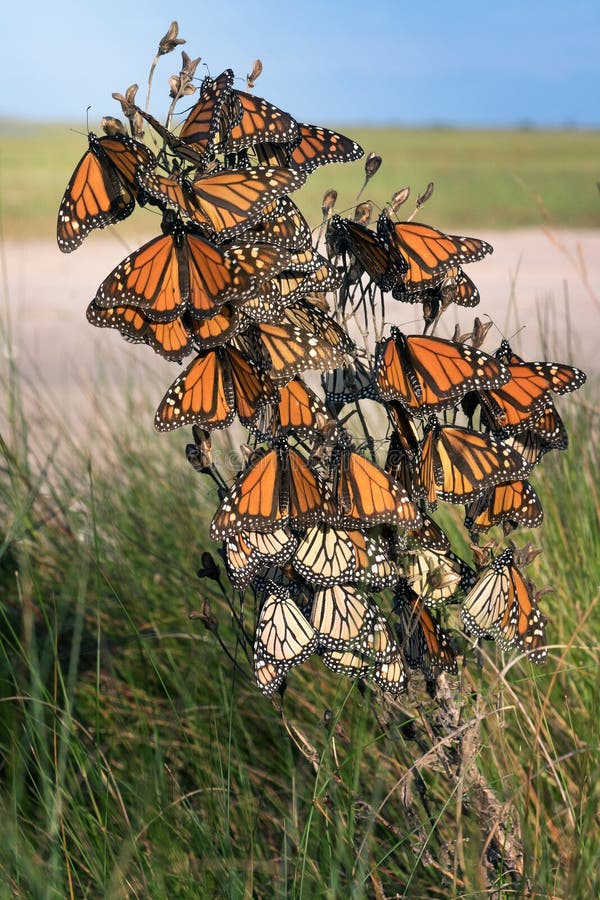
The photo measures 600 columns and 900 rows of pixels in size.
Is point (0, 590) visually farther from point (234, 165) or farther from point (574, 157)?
point (574, 157)

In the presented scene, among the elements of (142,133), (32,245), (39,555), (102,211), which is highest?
(32,245)

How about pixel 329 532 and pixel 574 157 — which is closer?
pixel 329 532

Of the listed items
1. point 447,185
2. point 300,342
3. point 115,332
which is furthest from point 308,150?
point 447,185

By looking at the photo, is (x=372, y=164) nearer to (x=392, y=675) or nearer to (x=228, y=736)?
(x=392, y=675)

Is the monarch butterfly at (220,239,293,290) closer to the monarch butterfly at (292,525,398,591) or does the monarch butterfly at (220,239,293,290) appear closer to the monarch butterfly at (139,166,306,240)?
the monarch butterfly at (139,166,306,240)

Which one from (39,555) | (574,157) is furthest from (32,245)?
(574,157)

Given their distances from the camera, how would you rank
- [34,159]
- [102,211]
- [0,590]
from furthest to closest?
1. [34,159]
2. [0,590]
3. [102,211]
